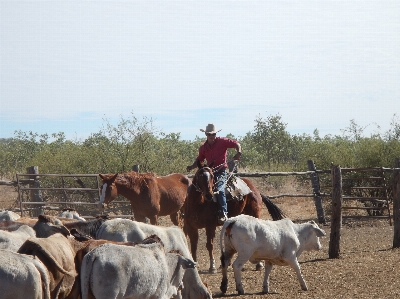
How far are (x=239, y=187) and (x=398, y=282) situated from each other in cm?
353

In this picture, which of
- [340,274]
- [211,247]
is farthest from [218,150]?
[340,274]

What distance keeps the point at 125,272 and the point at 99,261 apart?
0.90 feet

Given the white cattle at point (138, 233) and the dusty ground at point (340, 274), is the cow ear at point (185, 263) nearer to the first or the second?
the white cattle at point (138, 233)

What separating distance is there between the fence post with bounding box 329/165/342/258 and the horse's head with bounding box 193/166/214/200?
9.41ft

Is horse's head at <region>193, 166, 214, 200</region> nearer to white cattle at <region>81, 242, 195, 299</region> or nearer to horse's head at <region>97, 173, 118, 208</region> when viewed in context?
horse's head at <region>97, 173, 118, 208</region>

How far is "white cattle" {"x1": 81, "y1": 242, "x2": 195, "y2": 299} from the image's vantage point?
6383 mm

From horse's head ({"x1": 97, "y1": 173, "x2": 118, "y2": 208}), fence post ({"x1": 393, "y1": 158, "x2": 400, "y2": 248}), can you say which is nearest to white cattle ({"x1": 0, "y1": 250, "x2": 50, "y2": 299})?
horse's head ({"x1": 97, "y1": 173, "x2": 118, "y2": 208})

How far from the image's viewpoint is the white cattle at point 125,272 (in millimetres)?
6383

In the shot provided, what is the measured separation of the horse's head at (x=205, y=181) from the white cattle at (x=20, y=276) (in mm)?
5836

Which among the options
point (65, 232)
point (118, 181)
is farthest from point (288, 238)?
point (118, 181)

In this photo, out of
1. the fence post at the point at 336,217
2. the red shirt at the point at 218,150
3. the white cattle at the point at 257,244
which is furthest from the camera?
the fence post at the point at 336,217

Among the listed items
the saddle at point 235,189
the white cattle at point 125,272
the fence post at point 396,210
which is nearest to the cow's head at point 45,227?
the white cattle at point 125,272

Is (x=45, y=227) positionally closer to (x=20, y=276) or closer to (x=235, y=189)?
(x=20, y=276)

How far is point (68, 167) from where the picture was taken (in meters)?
22.2
